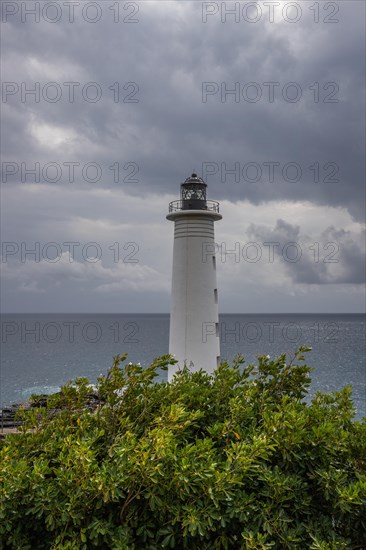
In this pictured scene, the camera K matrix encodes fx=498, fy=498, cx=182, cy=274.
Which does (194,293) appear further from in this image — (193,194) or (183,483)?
(183,483)

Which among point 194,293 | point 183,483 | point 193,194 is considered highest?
point 193,194

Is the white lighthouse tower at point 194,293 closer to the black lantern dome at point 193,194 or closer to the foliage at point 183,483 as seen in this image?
the black lantern dome at point 193,194

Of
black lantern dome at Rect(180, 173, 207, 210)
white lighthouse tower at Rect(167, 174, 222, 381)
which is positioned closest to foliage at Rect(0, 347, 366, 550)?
white lighthouse tower at Rect(167, 174, 222, 381)

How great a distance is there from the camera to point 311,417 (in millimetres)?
8031

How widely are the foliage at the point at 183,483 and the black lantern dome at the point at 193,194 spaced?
17005 mm

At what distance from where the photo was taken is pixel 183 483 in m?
6.90

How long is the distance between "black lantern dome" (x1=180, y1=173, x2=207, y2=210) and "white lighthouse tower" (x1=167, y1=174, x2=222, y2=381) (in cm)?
38

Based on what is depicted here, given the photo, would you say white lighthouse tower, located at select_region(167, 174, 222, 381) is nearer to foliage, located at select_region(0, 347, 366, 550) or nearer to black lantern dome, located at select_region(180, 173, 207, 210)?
black lantern dome, located at select_region(180, 173, 207, 210)

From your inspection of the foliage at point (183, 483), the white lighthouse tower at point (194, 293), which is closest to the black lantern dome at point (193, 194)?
the white lighthouse tower at point (194, 293)

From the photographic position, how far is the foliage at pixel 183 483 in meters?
6.88

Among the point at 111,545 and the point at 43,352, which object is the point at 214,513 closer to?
the point at 111,545

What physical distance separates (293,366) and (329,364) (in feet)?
280

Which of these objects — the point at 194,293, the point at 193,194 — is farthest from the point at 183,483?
the point at 193,194

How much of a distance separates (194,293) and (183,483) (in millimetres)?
16466
